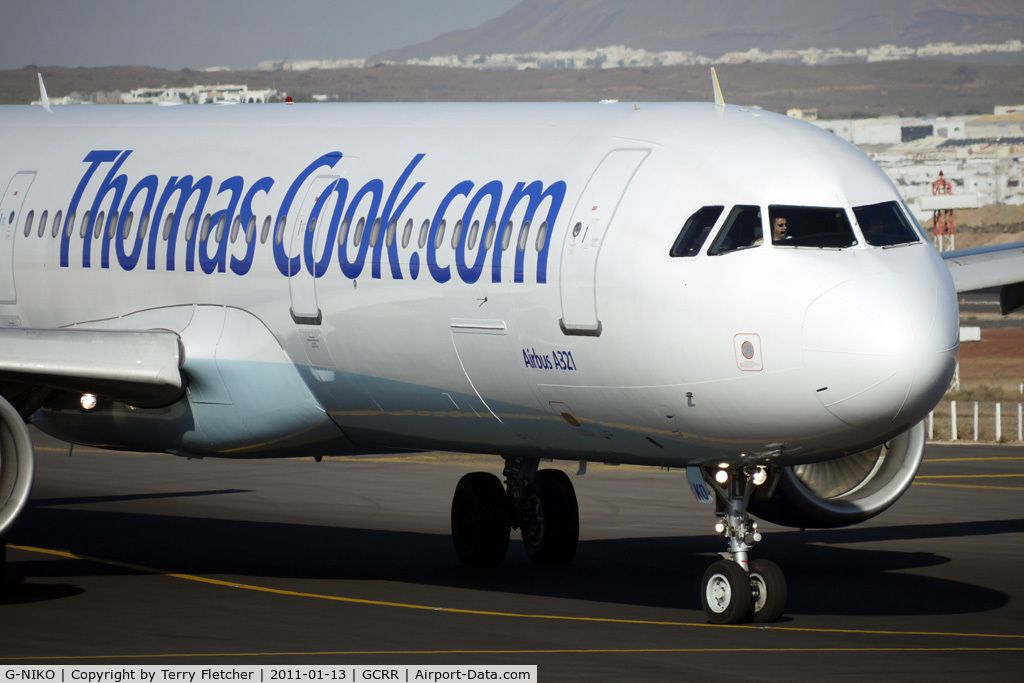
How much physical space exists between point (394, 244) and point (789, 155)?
463cm

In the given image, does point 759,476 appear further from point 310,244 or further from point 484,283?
point 310,244

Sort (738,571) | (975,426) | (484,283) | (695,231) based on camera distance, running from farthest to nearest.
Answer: (975,426)
(484,283)
(738,571)
(695,231)

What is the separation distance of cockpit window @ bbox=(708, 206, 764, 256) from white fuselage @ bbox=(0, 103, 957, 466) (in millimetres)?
149

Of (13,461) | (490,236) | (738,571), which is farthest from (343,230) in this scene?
(738,571)

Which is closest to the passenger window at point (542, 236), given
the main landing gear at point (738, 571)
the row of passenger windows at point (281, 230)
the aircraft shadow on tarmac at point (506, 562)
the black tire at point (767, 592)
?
the row of passenger windows at point (281, 230)

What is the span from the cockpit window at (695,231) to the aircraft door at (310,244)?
16.0 feet

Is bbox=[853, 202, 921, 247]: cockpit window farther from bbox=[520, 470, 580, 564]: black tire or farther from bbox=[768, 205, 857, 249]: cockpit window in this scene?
bbox=[520, 470, 580, 564]: black tire

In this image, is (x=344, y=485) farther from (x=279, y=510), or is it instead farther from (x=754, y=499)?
(x=754, y=499)

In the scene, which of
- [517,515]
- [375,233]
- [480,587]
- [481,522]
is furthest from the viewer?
[517,515]

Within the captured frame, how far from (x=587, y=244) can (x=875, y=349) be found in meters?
3.21

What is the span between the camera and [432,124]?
67.2ft

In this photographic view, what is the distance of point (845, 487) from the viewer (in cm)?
2141

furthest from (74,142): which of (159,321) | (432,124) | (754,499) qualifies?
(754,499)

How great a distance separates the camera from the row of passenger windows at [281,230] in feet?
59.4
